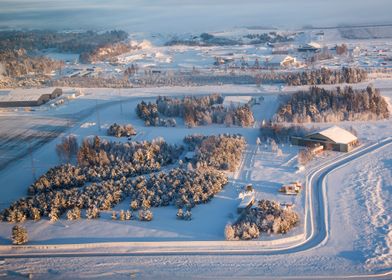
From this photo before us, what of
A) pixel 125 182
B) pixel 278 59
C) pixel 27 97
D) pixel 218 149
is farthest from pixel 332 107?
pixel 278 59

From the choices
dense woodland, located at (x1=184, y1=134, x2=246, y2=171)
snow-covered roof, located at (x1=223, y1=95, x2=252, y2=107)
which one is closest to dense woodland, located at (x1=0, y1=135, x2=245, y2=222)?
dense woodland, located at (x1=184, y1=134, x2=246, y2=171)

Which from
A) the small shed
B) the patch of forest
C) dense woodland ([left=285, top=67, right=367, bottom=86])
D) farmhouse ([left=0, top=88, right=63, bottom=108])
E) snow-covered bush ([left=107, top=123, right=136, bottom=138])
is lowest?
the small shed

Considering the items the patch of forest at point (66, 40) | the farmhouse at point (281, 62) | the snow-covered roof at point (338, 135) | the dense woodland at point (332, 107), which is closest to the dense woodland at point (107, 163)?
the snow-covered roof at point (338, 135)

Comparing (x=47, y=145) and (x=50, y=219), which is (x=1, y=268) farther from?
(x=47, y=145)

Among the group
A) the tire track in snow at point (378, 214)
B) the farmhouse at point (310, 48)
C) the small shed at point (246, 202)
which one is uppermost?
the farmhouse at point (310, 48)

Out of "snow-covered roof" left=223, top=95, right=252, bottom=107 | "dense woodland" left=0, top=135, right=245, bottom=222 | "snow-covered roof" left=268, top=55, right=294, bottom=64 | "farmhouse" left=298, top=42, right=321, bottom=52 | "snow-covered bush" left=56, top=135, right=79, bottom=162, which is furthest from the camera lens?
"farmhouse" left=298, top=42, right=321, bottom=52

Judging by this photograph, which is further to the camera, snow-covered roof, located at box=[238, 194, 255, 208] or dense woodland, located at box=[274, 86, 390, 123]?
dense woodland, located at box=[274, 86, 390, 123]

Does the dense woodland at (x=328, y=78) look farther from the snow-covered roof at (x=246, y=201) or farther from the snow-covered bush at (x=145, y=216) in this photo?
the snow-covered bush at (x=145, y=216)

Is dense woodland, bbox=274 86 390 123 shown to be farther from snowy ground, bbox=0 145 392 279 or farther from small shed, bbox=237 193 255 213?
snowy ground, bbox=0 145 392 279
